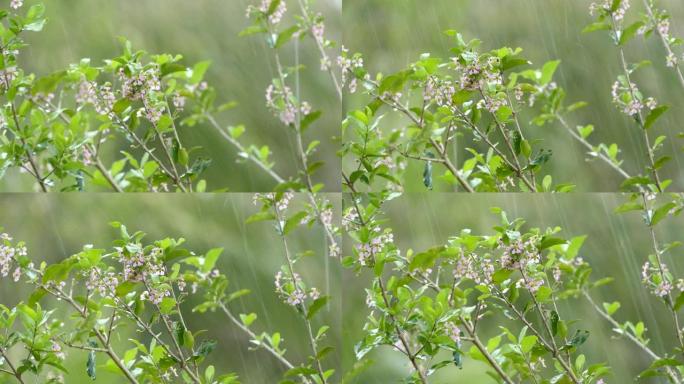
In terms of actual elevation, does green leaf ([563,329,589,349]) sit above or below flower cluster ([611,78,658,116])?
below

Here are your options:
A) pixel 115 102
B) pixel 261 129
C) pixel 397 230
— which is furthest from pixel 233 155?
pixel 397 230

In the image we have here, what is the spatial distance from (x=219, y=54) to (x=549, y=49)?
0.89 metres

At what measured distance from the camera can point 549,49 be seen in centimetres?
241

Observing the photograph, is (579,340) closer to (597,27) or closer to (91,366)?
(597,27)

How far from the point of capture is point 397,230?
2.38 meters

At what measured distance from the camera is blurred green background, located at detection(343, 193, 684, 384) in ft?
7.80

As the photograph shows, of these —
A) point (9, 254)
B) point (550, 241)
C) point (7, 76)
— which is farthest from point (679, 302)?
point (7, 76)

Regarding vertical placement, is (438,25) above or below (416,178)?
above

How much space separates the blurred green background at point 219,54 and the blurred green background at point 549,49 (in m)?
0.09

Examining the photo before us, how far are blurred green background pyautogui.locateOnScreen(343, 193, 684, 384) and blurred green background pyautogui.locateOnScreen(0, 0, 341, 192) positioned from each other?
0.26 meters

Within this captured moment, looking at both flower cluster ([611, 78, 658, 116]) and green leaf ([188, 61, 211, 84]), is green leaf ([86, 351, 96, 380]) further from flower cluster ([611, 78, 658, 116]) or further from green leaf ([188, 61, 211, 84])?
flower cluster ([611, 78, 658, 116])

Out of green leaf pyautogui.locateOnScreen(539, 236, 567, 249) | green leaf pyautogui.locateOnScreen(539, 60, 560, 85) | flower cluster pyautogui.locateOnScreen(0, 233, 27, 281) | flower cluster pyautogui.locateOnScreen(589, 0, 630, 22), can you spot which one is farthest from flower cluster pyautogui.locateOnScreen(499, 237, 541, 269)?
flower cluster pyautogui.locateOnScreen(0, 233, 27, 281)

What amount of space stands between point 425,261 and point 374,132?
1.22 ft

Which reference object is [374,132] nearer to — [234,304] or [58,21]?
[234,304]
